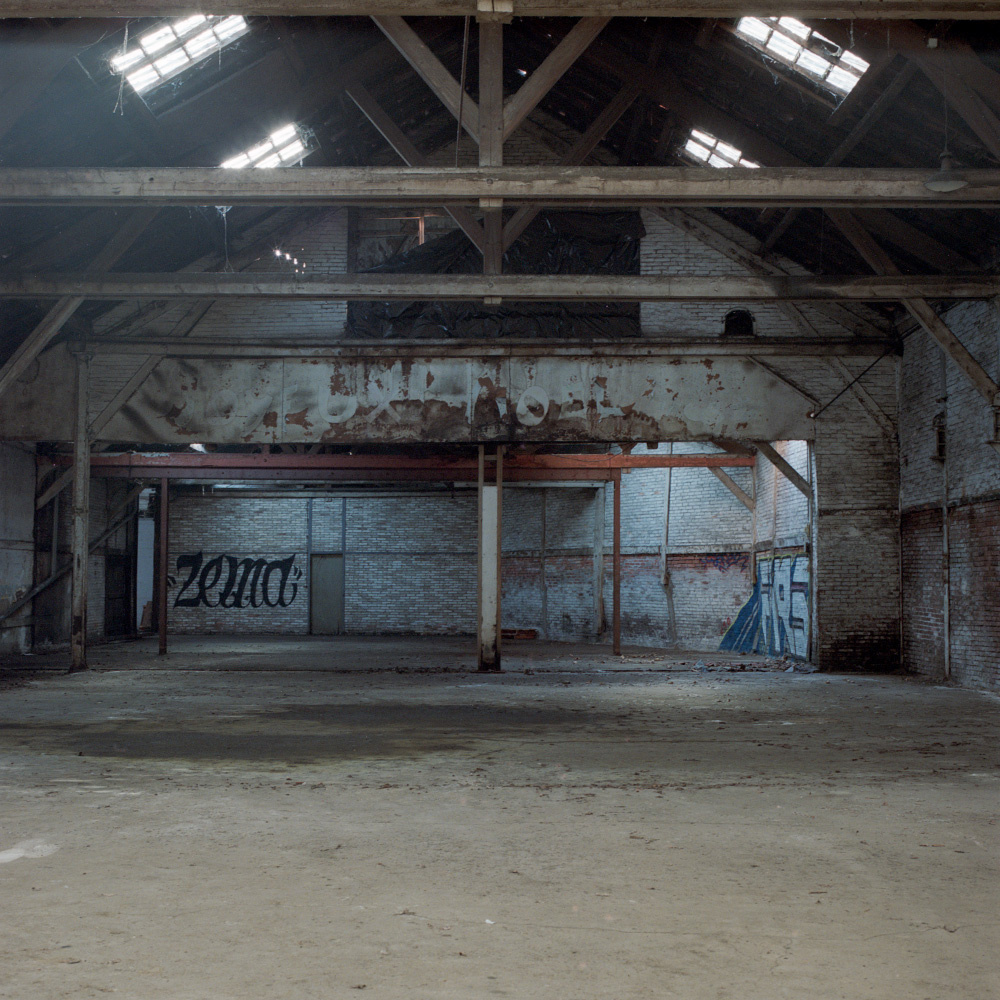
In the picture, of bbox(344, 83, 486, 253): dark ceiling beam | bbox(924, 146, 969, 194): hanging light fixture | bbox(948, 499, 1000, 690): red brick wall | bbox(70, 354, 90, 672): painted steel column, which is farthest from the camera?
bbox(70, 354, 90, 672): painted steel column

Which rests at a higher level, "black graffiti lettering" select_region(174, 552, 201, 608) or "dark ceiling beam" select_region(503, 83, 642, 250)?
"dark ceiling beam" select_region(503, 83, 642, 250)

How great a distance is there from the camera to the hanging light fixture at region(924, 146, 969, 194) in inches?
293

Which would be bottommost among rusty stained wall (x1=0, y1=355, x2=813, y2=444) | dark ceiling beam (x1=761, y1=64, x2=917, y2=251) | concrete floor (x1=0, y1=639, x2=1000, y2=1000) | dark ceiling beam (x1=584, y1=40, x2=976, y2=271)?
concrete floor (x1=0, y1=639, x2=1000, y2=1000)

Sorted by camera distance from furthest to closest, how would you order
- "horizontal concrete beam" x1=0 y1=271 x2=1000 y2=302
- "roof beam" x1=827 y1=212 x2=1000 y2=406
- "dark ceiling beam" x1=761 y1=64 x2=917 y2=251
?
"roof beam" x1=827 y1=212 x2=1000 y2=406 → "horizontal concrete beam" x1=0 y1=271 x2=1000 y2=302 → "dark ceiling beam" x1=761 y1=64 x2=917 y2=251

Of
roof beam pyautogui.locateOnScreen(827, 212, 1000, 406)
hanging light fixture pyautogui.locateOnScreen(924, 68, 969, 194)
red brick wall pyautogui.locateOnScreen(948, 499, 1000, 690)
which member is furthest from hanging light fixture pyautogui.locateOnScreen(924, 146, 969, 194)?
red brick wall pyautogui.locateOnScreen(948, 499, 1000, 690)

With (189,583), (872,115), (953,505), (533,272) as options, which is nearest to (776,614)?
(953,505)

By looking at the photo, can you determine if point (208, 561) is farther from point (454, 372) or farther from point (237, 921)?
point (237, 921)

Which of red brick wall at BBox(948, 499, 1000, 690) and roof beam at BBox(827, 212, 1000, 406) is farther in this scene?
red brick wall at BBox(948, 499, 1000, 690)

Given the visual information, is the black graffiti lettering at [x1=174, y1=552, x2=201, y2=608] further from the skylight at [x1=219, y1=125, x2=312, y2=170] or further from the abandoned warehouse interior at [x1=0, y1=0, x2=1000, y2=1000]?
the skylight at [x1=219, y1=125, x2=312, y2=170]

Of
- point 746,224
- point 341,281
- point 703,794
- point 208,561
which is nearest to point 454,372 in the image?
point 341,281

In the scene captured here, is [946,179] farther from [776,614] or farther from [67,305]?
[776,614]

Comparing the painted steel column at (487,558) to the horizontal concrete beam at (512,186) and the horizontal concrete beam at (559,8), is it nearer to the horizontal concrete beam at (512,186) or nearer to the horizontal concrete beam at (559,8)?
the horizontal concrete beam at (512,186)

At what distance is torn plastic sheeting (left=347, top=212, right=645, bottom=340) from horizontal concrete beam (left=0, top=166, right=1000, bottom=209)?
637cm

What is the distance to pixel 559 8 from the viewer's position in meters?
5.87
